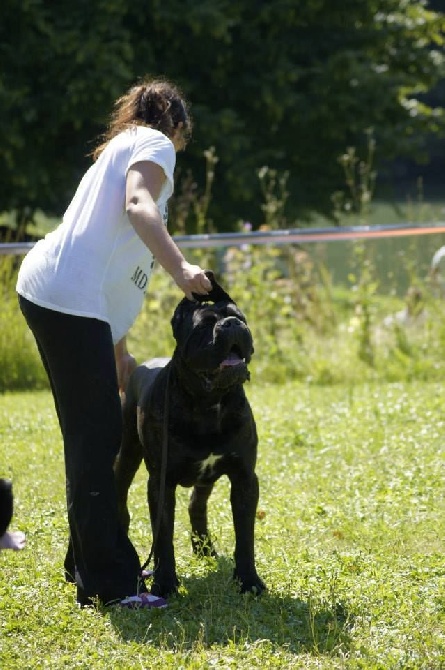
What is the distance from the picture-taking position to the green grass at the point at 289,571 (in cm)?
439

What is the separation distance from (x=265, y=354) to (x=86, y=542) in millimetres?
6759

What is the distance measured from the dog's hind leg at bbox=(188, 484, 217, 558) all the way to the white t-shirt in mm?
1228

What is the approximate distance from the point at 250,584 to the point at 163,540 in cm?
40

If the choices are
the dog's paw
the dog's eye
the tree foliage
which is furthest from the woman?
the tree foliage

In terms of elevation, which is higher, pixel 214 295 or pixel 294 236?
pixel 294 236

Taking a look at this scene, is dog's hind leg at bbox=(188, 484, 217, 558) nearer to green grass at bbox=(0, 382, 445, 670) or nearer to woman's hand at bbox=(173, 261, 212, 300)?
green grass at bbox=(0, 382, 445, 670)

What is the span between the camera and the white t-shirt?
4688mm

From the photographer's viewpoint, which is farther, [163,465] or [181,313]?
[163,465]

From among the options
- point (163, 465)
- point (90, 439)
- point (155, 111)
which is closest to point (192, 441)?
point (163, 465)

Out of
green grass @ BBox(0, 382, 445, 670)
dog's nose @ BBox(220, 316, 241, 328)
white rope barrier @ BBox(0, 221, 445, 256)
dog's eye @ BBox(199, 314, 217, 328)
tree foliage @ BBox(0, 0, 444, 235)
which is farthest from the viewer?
tree foliage @ BBox(0, 0, 444, 235)

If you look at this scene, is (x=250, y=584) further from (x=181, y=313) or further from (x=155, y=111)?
(x=155, y=111)

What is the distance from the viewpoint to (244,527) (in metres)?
5.02

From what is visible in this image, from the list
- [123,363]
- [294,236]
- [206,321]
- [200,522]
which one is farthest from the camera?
[294,236]

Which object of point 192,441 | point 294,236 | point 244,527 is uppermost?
point 294,236
